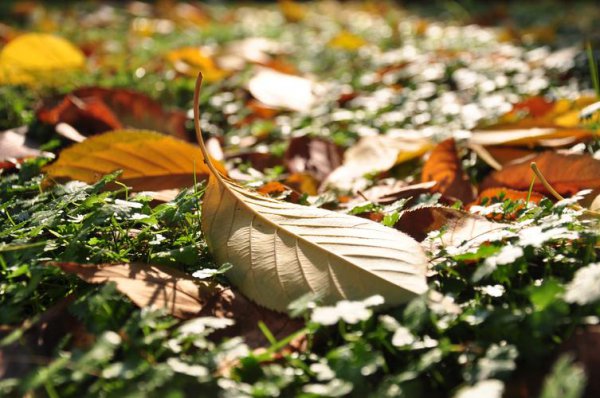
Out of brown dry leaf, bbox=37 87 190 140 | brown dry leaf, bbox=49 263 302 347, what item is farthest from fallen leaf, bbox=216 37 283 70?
brown dry leaf, bbox=49 263 302 347

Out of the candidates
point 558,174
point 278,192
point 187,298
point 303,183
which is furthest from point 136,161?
point 558,174

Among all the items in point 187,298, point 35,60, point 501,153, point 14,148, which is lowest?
point 501,153

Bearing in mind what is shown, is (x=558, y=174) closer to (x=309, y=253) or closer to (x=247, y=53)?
(x=309, y=253)

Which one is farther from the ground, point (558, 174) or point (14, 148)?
point (14, 148)

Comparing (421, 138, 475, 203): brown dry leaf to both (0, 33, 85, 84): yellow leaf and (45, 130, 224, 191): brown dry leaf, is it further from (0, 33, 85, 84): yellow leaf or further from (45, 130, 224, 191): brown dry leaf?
(0, 33, 85, 84): yellow leaf

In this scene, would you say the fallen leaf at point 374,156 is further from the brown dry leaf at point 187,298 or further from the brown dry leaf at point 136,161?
the brown dry leaf at point 187,298

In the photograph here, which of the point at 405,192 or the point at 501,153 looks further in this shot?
the point at 501,153

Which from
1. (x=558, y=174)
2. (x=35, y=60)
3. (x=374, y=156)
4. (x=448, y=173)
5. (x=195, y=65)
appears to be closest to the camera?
(x=558, y=174)
